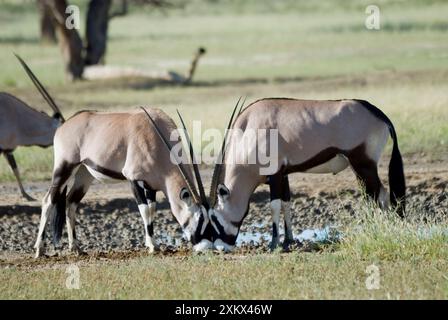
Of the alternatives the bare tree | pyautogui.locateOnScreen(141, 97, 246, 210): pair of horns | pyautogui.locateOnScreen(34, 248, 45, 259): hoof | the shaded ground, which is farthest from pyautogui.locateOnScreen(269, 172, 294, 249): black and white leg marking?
the bare tree

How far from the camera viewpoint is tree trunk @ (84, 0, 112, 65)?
26.6 m

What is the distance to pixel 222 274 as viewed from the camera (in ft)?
26.9

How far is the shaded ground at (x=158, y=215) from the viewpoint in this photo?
10.3 metres

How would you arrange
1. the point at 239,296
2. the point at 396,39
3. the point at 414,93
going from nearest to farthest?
the point at 239,296 → the point at 414,93 → the point at 396,39

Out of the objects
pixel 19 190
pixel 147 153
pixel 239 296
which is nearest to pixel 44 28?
pixel 19 190

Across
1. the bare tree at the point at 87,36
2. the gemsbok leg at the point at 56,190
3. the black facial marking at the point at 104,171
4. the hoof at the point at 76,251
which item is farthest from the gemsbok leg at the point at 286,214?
the bare tree at the point at 87,36

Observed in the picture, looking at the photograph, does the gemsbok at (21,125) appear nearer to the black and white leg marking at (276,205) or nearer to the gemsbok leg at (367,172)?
the black and white leg marking at (276,205)

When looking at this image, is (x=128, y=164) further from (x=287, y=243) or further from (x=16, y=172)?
(x=16, y=172)

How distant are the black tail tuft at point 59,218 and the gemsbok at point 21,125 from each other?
3.20 m

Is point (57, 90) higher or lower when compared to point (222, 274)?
lower

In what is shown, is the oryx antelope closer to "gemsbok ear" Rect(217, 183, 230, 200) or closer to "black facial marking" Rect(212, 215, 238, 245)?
"gemsbok ear" Rect(217, 183, 230, 200)

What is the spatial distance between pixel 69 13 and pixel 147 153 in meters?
16.0

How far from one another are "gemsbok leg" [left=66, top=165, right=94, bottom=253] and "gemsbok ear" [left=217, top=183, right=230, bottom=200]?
143 centimetres

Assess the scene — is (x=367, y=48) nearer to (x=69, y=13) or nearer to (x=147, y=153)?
(x=69, y=13)
